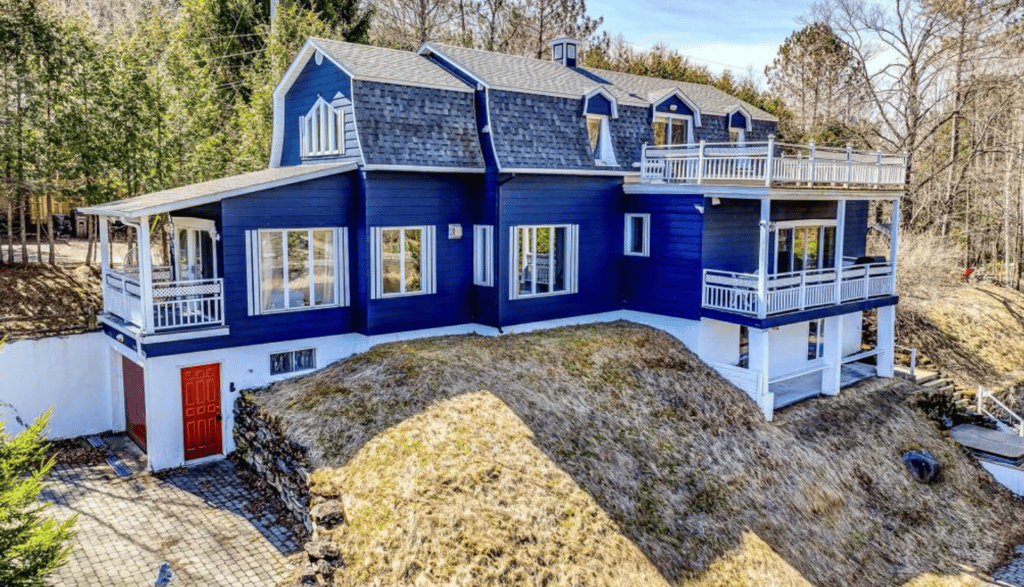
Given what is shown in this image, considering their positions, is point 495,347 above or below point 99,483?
above

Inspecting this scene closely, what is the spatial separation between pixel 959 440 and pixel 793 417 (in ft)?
16.8

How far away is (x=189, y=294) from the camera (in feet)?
47.6

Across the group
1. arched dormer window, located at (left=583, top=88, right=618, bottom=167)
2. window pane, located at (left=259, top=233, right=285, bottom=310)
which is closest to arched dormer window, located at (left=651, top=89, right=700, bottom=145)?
arched dormer window, located at (left=583, top=88, right=618, bottom=167)

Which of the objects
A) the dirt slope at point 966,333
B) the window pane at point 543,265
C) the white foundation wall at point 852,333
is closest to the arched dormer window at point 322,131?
the window pane at point 543,265

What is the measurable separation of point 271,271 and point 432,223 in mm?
3766

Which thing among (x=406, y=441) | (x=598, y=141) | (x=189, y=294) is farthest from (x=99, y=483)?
(x=598, y=141)

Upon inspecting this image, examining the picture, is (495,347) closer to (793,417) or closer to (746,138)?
(793,417)

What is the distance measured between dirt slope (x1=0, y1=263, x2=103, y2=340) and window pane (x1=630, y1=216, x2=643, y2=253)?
13134mm

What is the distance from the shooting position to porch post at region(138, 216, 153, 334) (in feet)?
44.5

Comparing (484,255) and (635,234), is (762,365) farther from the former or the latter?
(484,255)

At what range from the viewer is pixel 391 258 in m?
16.3

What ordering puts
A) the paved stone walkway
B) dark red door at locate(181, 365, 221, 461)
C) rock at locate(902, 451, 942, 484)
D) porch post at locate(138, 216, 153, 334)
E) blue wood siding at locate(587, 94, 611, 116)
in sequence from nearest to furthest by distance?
the paved stone walkway → porch post at locate(138, 216, 153, 334) → dark red door at locate(181, 365, 221, 461) → rock at locate(902, 451, 942, 484) → blue wood siding at locate(587, 94, 611, 116)

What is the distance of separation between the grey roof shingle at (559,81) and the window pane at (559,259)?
138 inches

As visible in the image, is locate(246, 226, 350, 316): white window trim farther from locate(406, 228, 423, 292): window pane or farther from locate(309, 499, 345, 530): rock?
locate(309, 499, 345, 530): rock
